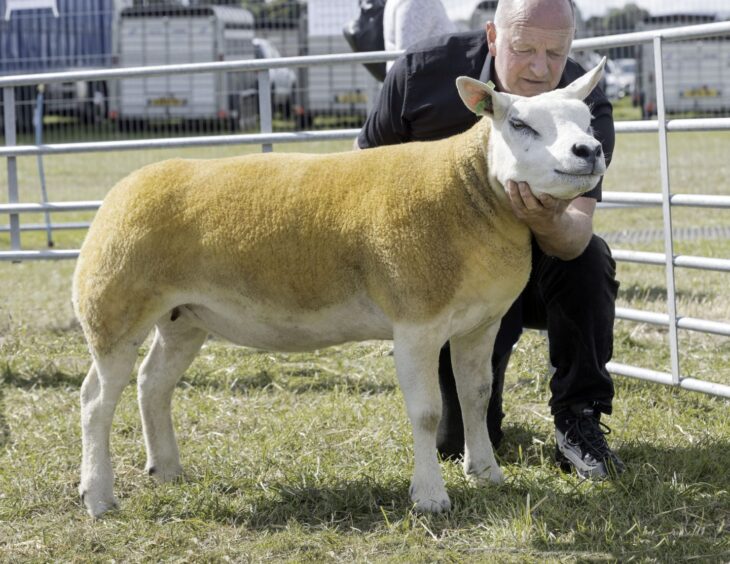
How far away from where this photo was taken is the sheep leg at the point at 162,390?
3.89 metres

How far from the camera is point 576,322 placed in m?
3.92

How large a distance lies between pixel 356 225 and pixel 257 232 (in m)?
0.33

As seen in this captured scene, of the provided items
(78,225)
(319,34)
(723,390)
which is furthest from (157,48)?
(723,390)

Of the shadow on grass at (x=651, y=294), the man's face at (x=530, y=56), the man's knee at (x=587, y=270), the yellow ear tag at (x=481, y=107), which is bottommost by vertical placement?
the shadow on grass at (x=651, y=294)

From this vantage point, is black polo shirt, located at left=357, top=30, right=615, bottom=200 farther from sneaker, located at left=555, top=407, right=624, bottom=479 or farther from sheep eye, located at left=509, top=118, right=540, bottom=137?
sneaker, located at left=555, top=407, right=624, bottom=479

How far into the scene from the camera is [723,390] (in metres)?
4.43

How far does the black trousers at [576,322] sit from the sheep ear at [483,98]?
67 centimetres

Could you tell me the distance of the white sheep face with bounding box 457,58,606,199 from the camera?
2977 mm

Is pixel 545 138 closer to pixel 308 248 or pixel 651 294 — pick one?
pixel 308 248

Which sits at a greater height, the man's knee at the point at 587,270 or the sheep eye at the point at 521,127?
the sheep eye at the point at 521,127

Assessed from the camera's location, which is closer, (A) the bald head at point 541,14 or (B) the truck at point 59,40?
(A) the bald head at point 541,14

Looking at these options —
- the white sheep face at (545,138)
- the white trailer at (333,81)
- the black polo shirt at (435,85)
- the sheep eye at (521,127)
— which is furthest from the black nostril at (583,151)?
the white trailer at (333,81)

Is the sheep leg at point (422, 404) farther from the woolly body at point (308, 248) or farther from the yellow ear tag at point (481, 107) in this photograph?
the yellow ear tag at point (481, 107)

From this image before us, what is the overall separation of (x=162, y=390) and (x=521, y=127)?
1627 mm
